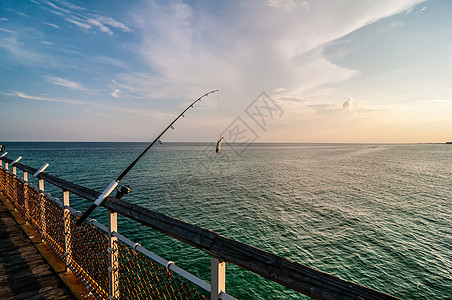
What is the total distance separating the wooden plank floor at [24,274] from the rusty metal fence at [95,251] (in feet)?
0.86

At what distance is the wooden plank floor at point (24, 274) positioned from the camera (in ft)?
10.7

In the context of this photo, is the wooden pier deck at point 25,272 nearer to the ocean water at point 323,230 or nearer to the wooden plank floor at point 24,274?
the wooden plank floor at point 24,274

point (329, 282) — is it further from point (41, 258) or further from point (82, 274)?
point (41, 258)

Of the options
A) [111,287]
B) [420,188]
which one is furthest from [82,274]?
[420,188]

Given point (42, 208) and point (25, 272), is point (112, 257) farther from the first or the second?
point (42, 208)

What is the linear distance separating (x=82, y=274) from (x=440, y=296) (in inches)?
583

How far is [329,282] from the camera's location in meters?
1.17

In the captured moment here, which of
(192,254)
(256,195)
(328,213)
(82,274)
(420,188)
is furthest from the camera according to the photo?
(420,188)

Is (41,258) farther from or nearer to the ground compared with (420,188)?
farther from the ground

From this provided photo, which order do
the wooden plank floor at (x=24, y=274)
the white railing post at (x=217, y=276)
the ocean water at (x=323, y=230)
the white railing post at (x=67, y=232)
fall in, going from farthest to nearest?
1. the ocean water at (x=323, y=230)
2. the white railing post at (x=67, y=232)
3. the wooden plank floor at (x=24, y=274)
4. the white railing post at (x=217, y=276)

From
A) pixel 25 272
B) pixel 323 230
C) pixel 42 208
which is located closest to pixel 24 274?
pixel 25 272

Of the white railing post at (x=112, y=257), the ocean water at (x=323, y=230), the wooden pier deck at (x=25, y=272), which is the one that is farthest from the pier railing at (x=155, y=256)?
the ocean water at (x=323, y=230)

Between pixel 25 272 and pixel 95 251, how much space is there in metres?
1.12

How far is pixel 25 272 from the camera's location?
3.76 metres
